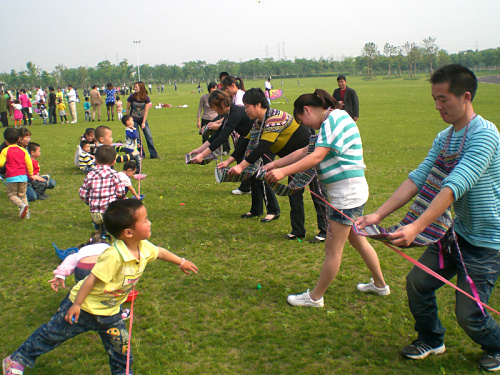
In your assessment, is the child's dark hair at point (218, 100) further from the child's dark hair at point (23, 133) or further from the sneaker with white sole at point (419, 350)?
the sneaker with white sole at point (419, 350)

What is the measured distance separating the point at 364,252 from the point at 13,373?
10.4 feet

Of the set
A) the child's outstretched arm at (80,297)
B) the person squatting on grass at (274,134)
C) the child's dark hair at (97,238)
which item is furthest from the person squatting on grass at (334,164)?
the child's dark hair at (97,238)

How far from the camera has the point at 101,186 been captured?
18.3 ft

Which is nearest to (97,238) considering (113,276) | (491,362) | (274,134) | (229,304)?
(229,304)

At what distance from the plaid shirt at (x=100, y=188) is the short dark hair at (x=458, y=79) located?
13.9 feet

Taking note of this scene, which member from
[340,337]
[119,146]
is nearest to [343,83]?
[119,146]

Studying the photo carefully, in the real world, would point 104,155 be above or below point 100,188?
above

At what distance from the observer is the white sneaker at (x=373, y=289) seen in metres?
4.48

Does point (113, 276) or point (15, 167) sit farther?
point (15, 167)

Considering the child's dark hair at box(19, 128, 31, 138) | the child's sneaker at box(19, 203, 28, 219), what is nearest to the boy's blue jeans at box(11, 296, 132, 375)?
the child's sneaker at box(19, 203, 28, 219)

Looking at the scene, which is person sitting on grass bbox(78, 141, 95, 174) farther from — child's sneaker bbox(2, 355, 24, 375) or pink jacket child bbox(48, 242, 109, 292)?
child's sneaker bbox(2, 355, 24, 375)

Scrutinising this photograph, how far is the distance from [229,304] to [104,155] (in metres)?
2.67

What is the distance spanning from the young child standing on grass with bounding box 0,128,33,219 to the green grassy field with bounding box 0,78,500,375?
393 mm

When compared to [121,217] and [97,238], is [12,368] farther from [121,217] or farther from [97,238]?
[97,238]
